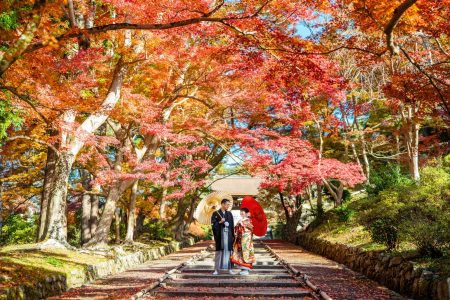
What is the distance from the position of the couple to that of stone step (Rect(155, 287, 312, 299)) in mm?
2178

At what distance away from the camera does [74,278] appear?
960 cm

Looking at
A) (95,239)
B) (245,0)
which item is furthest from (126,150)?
(245,0)

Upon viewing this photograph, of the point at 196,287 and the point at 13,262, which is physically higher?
the point at 13,262

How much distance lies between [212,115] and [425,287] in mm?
15303

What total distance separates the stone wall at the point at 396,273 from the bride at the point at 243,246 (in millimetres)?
3021

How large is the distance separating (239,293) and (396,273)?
363cm

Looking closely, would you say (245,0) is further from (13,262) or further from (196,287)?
(13,262)

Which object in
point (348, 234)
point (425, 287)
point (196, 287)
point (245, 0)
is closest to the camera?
point (425, 287)

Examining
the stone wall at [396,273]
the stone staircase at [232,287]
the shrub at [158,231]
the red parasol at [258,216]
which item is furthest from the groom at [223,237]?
the shrub at [158,231]

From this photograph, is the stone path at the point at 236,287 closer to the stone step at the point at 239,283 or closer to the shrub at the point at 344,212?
the stone step at the point at 239,283

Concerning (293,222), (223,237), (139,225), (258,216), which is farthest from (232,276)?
(293,222)

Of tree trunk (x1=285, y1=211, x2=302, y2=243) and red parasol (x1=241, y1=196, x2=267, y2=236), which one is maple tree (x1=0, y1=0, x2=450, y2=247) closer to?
red parasol (x1=241, y1=196, x2=267, y2=236)

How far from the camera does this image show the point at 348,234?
1673 cm

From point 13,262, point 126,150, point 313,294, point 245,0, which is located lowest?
point 313,294
